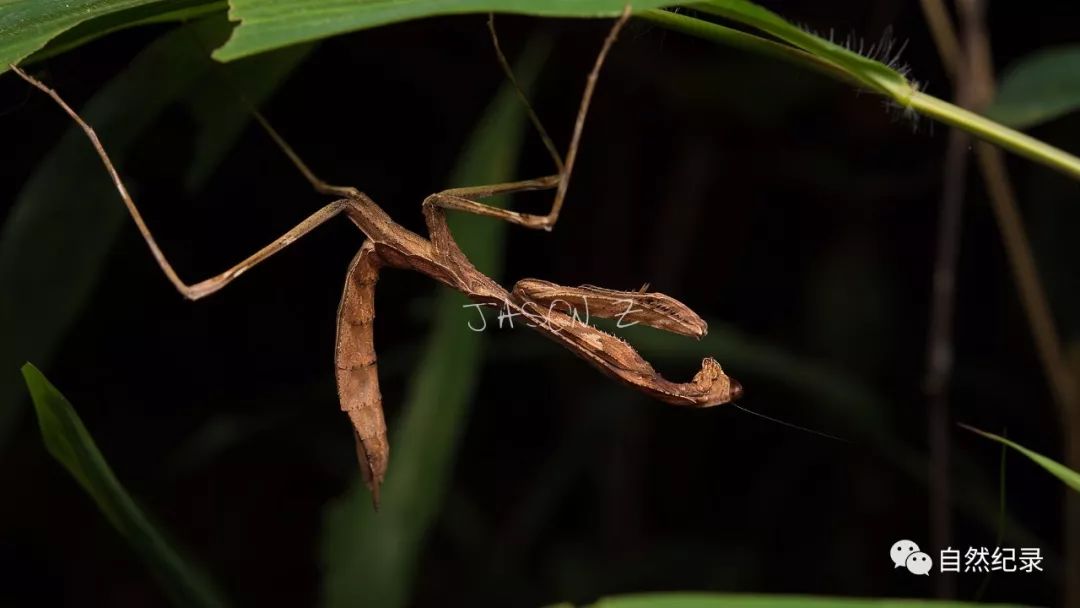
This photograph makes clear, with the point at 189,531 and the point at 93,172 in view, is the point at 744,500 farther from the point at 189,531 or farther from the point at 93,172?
the point at 93,172

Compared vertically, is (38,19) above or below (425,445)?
above

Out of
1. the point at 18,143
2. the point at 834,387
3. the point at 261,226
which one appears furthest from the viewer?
the point at 261,226

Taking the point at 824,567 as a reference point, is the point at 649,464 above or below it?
above

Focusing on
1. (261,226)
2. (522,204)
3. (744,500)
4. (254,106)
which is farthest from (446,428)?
(744,500)

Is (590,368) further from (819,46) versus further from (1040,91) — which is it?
(819,46)

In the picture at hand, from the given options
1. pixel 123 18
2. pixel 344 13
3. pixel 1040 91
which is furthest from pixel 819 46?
pixel 1040 91
